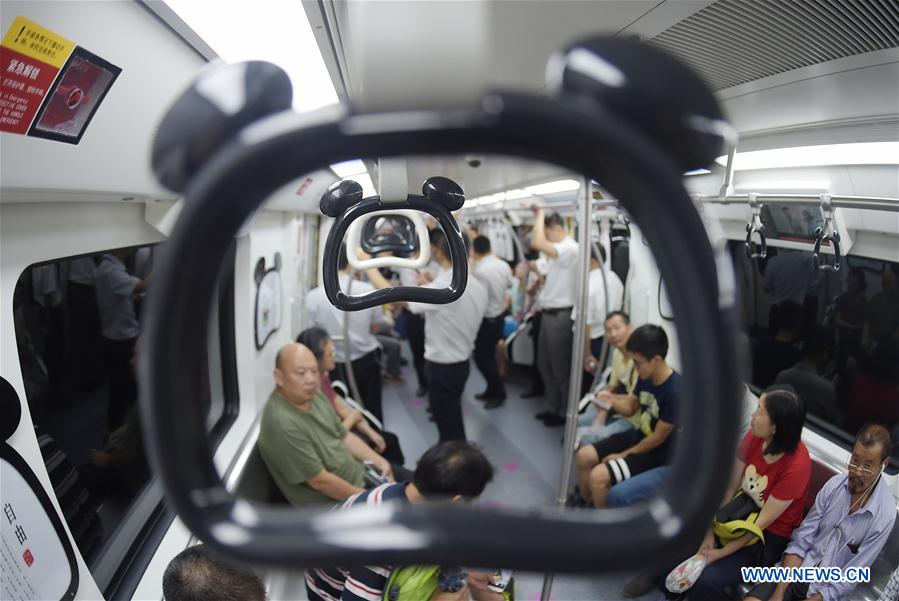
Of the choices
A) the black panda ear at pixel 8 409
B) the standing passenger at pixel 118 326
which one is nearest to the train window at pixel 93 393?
the standing passenger at pixel 118 326

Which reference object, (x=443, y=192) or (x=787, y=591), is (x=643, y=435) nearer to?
(x=787, y=591)

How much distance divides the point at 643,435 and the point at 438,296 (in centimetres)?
256

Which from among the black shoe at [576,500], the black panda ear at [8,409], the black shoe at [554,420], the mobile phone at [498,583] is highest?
the black panda ear at [8,409]

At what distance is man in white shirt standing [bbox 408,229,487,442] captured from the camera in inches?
128

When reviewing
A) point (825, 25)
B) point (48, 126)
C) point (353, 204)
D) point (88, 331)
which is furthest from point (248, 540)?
point (88, 331)

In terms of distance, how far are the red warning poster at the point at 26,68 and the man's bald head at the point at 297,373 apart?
1450 millimetres

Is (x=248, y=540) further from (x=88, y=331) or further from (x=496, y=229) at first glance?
(x=496, y=229)

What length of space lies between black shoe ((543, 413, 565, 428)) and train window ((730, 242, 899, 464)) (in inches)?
66.5

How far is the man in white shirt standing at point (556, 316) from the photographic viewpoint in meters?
4.09

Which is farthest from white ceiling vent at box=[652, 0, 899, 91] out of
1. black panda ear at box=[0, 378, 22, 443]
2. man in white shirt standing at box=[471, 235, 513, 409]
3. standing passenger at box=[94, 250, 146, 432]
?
man in white shirt standing at box=[471, 235, 513, 409]

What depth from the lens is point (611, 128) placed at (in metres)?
0.23

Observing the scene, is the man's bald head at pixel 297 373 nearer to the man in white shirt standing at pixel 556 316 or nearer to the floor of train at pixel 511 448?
the floor of train at pixel 511 448

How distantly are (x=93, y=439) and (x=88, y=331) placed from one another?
47 centimetres

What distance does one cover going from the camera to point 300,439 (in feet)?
7.24
